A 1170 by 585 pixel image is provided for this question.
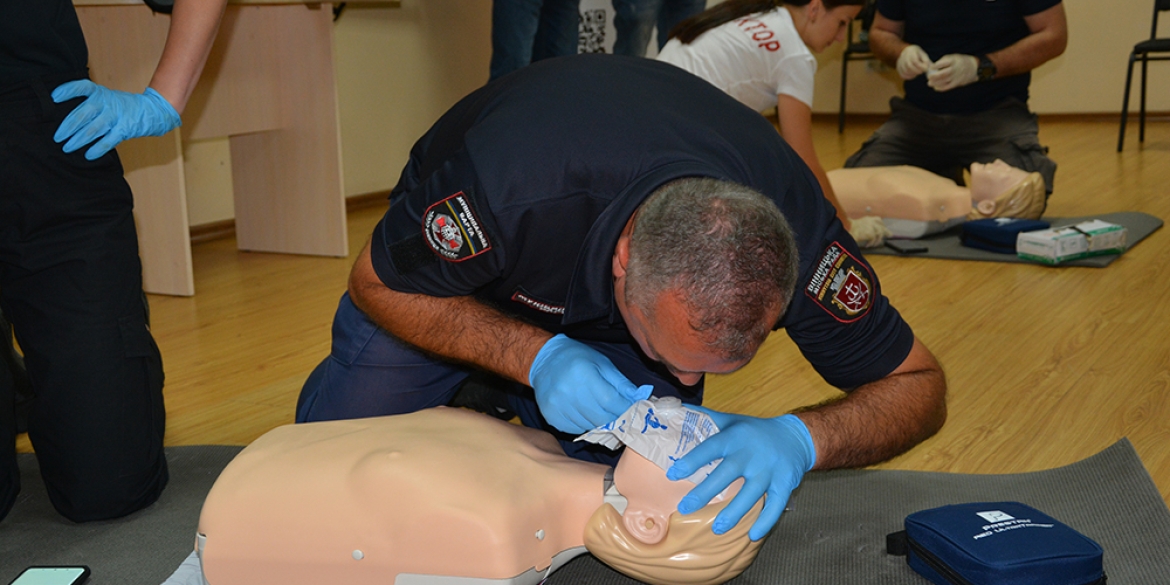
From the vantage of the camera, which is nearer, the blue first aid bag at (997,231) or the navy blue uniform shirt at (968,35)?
the blue first aid bag at (997,231)

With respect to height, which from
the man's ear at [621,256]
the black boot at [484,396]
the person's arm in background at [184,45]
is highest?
the person's arm in background at [184,45]

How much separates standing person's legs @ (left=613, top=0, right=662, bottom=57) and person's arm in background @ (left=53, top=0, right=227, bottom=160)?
2163mm

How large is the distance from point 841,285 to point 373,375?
29.7 inches

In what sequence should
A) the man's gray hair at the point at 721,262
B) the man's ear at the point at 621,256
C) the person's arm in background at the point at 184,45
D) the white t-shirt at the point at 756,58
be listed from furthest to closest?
the white t-shirt at the point at 756,58
the person's arm in background at the point at 184,45
the man's ear at the point at 621,256
the man's gray hair at the point at 721,262

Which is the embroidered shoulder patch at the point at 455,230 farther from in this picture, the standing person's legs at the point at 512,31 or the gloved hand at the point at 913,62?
the gloved hand at the point at 913,62

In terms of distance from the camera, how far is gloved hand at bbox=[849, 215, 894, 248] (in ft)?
10.6

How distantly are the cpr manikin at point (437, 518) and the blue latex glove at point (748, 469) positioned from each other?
1.1 inches

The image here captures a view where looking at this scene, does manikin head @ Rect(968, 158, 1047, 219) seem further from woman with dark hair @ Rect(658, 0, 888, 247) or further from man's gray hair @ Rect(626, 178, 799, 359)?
man's gray hair @ Rect(626, 178, 799, 359)

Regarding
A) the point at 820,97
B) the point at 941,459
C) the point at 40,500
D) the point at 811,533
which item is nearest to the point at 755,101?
the point at 941,459

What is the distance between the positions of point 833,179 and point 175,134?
209 centimetres

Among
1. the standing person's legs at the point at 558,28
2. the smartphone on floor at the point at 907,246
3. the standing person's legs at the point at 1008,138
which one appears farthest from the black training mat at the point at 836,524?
the standing person's legs at the point at 558,28

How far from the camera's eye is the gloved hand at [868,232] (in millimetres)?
3238

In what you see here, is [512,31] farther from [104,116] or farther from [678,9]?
[104,116]

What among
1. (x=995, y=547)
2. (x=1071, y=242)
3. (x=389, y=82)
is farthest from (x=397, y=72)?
(x=995, y=547)
